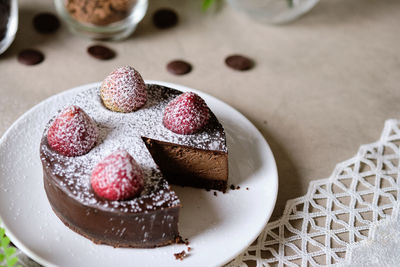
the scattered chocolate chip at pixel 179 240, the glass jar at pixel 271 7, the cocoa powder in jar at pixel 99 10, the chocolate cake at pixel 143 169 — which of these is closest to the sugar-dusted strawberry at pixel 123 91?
the chocolate cake at pixel 143 169

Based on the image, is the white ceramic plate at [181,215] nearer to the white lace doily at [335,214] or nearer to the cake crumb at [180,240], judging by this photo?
the cake crumb at [180,240]

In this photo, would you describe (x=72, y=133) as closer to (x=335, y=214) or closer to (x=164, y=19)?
(x=335, y=214)

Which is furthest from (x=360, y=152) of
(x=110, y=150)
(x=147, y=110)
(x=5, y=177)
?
(x=5, y=177)

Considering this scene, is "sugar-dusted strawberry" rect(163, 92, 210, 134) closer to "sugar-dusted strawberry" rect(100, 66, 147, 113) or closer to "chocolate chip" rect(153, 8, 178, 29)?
"sugar-dusted strawberry" rect(100, 66, 147, 113)

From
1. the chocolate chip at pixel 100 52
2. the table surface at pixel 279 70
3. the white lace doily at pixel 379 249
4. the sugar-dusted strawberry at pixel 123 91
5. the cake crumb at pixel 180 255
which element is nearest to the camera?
the cake crumb at pixel 180 255

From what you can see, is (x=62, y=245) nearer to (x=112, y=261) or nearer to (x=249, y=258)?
(x=112, y=261)

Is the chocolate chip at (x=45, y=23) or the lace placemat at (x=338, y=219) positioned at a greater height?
the chocolate chip at (x=45, y=23)

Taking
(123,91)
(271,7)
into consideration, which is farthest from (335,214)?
(271,7)
